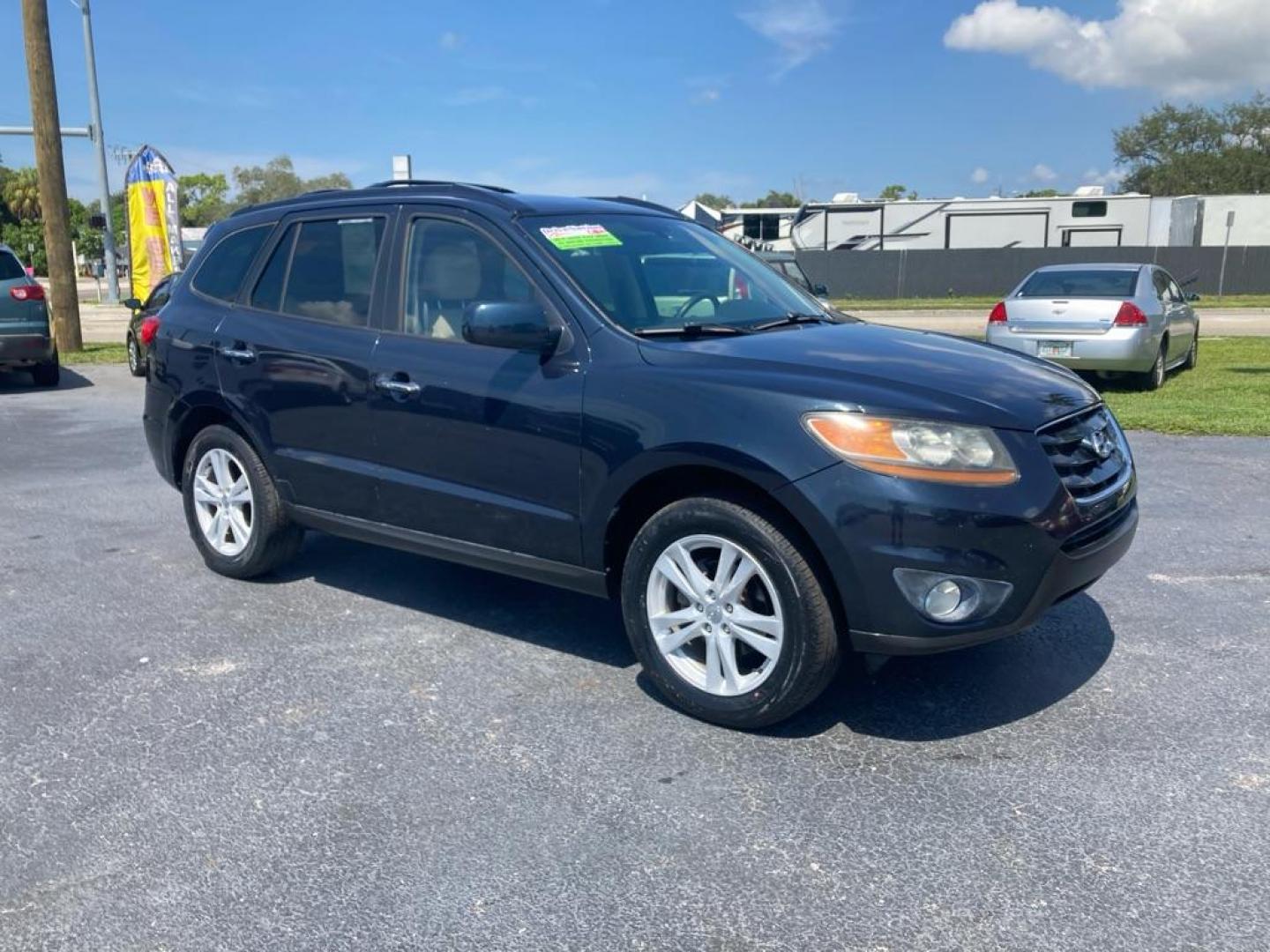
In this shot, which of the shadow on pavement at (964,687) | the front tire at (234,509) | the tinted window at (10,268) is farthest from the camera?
the tinted window at (10,268)

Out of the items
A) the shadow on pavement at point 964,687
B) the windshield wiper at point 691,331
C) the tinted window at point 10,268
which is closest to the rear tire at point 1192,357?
the shadow on pavement at point 964,687

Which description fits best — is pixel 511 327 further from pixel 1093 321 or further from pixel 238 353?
pixel 1093 321

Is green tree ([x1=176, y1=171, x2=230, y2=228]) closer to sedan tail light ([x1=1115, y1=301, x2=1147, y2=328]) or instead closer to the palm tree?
the palm tree

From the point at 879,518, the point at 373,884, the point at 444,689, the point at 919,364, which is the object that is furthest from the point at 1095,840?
the point at 444,689

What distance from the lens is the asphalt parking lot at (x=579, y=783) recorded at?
9.15 feet

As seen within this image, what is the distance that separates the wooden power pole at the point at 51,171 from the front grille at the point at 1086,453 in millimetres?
16204

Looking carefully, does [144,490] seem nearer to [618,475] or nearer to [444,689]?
[444,689]

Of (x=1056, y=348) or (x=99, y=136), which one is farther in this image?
(x=99, y=136)

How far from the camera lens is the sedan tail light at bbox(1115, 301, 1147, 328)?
38.2ft

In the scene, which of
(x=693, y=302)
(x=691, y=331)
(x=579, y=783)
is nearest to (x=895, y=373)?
(x=691, y=331)

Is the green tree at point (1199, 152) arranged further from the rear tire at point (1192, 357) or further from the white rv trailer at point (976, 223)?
the rear tire at point (1192, 357)

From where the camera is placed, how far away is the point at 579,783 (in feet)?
11.4

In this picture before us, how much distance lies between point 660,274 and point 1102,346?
849cm

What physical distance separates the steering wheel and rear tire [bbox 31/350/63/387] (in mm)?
11787
